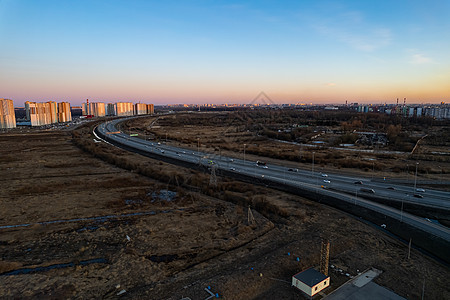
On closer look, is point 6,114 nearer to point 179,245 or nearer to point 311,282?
point 179,245

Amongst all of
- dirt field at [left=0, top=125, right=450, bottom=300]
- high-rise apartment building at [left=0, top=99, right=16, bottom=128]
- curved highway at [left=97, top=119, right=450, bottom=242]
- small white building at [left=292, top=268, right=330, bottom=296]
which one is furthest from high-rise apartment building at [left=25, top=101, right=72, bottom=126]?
small white building at [left=292, top=268, right=330, bottom=296]

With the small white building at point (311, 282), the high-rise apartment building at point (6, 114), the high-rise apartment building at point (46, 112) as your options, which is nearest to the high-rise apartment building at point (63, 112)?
the high-rise apartment building at point (46, 112)

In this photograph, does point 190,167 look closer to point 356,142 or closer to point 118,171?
point 118,171

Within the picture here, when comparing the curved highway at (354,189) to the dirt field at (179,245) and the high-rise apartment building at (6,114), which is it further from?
the high-rise apartment building at (6,114)

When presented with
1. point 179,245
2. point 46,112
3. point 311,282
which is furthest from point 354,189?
point 46,112

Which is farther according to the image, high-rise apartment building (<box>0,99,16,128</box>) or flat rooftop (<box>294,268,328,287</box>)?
high-rise apartment building (<box>0,99,16,128</box>)

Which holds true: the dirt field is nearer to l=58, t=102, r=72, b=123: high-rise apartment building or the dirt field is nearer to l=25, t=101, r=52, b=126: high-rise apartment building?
l=25, t=101, r=52, b=126: high-rise apartment building
